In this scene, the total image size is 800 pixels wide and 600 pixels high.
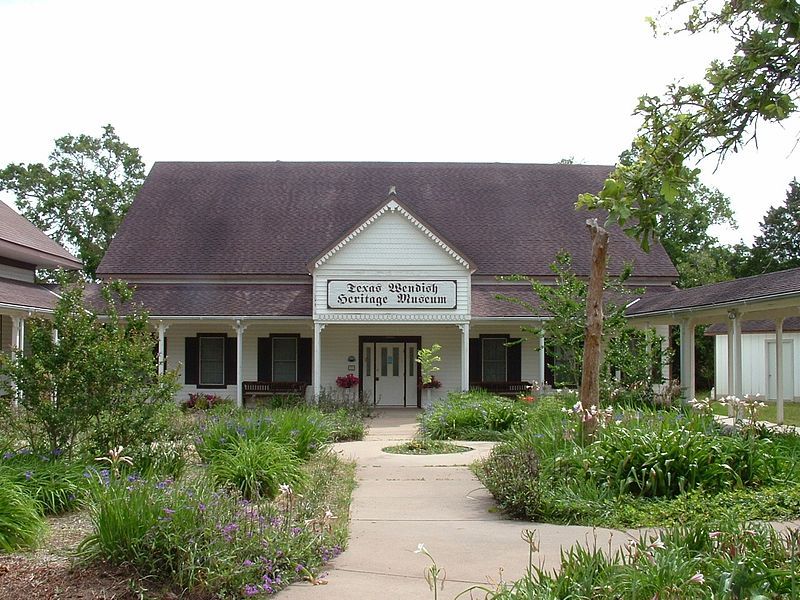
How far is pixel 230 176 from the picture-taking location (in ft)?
106

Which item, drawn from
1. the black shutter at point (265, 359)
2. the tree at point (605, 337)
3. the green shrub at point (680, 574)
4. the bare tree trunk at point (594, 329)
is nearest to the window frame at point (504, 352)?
the tree at point (605, 337)

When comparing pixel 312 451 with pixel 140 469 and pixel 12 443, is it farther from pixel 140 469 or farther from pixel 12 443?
pixel 12 443

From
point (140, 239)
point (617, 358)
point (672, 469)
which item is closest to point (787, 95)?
point (672, 469)

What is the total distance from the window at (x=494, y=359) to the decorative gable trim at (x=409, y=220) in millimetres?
3524

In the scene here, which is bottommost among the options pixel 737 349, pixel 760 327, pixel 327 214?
pixel 737 349

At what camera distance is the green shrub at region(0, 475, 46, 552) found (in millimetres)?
7059

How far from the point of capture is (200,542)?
6195mm

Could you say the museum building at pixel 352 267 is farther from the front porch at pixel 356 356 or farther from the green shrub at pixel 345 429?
the green shrub at pixel 345 429

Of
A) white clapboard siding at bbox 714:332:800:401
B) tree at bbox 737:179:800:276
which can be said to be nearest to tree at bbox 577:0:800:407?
white clapboard siding at bbox 714:332:800:401

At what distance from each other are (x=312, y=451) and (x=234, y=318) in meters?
12.9

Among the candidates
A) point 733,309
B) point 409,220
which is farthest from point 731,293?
point 409,220

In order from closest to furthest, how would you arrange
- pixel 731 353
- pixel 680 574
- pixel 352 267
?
pixel 680 574, pixel 731 353, pixel 352 267

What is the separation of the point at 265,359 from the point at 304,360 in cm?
130

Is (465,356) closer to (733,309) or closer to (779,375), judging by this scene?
(733,309)
